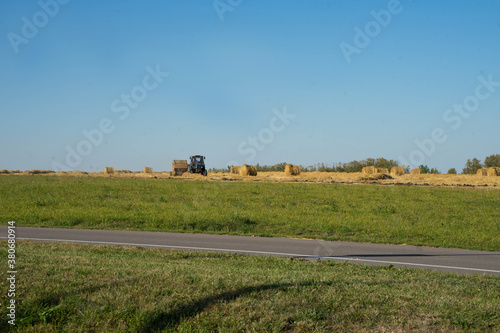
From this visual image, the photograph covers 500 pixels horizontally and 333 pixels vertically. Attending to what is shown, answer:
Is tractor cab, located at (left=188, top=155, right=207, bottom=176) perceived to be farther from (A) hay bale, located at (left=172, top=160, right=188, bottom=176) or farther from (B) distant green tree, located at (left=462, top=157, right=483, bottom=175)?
(B) distant green tree, located at (left=462, top=157, right=483, bottom=175)

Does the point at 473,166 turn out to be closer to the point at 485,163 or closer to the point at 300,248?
the point at 485,163

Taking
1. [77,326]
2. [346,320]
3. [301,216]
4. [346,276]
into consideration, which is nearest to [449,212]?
[301,216]

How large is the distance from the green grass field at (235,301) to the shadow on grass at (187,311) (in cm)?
1

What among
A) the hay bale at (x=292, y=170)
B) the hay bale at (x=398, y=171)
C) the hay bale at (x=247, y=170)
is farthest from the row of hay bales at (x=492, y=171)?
the hay bale at (x=247, y=170)

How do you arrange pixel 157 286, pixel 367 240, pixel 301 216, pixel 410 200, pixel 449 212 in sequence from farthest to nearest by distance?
pixel 410 200 < pixel 449 212 < pixel 301 216 < pixel 367 240 < pixel 157 286

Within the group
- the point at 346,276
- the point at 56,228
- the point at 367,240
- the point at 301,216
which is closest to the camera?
the point at 346,276

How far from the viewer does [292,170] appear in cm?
5262

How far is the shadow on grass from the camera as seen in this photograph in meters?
5.79

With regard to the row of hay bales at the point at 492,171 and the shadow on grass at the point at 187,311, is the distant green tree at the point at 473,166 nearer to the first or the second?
the row of hay bales at the point at 492,171

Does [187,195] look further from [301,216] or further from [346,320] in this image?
[346,320]

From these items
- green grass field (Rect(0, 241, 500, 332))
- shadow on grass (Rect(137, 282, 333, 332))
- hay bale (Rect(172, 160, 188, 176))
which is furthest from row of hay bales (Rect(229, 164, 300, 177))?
shadow on grass (Rect(137, 282, 333, 332))

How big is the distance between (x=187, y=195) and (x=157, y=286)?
21.4m

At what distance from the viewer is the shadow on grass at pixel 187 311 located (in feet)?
19.0

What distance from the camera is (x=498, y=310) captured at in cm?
622
